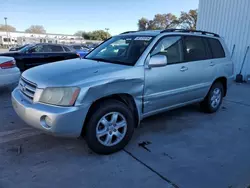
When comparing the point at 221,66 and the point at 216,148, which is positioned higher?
the point at 221,66

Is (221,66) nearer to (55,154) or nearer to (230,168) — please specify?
(230,168)

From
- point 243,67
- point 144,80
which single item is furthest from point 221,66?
point 243,67

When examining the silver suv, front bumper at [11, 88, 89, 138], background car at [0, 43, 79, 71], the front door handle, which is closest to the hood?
the silver suv

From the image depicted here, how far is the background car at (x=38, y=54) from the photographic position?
8.26 metres

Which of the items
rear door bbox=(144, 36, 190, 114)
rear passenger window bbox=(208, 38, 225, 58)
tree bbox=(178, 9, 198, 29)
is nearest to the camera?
rear door bbox=(144, 36, 190, 114)

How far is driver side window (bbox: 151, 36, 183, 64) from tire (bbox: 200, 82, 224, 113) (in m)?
1.34

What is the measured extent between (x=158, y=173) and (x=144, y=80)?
130cm

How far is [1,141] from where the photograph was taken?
10.4 feet

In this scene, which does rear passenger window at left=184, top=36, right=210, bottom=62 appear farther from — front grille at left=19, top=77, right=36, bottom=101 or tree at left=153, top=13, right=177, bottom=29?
tree at left=153, top=13, right=177, bottom=29

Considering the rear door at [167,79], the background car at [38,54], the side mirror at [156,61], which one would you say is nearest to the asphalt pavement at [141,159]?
the rear door at [167,79]

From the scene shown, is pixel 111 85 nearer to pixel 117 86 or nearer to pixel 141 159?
pixel 117 86

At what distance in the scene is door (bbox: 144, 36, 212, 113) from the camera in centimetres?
322

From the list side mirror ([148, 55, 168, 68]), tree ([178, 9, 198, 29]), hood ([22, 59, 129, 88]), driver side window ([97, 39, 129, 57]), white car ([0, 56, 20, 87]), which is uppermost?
tree ([178, 9, 198, 29])

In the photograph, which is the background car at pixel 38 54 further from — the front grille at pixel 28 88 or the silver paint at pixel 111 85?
the front grille at pixel 28 88
